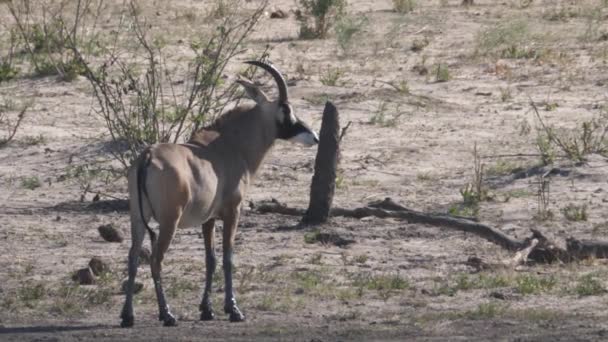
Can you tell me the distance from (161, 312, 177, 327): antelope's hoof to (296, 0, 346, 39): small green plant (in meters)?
10.1

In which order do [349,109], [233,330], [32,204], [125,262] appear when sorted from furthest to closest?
[349,109] < [32,204] < [125,262] < [233,330]

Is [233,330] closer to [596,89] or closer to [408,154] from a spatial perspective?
[408,154]

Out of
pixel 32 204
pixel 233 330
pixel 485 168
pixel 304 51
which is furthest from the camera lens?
pixel 304 51

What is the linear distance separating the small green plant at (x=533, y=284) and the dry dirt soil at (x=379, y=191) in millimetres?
17

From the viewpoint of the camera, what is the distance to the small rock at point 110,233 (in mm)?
11500

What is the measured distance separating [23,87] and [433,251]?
6.73 metres

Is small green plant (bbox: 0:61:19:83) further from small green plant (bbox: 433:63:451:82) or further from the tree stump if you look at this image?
the tree stump

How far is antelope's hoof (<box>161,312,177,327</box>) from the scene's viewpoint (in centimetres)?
914

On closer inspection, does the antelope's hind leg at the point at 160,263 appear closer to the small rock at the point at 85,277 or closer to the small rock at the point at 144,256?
the small rock at the point at 85,277

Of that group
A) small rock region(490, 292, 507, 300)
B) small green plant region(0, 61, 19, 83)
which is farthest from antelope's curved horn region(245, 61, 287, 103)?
small green plant region(0, 61, 19, 83)

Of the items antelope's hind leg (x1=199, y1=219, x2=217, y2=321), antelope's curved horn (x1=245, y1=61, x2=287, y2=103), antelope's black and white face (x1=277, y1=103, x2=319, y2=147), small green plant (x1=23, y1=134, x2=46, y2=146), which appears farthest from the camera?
small green plant (x1=23, y1=134, x2=46, y2=146)

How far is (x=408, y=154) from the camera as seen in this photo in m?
14.6

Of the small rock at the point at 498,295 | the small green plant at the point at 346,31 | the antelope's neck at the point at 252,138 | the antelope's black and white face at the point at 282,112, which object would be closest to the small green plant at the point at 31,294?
the antelope's neck at the point at 252,138

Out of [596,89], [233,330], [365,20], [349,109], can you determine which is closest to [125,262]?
[233,330]
